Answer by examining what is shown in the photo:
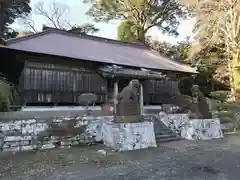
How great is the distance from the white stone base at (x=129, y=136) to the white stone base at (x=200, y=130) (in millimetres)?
2614

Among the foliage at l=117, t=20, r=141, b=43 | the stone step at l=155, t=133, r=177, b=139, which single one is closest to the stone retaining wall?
the stone step at l=155, t=133, r=177, b=139

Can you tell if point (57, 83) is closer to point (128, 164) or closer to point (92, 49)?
point (92, 49)

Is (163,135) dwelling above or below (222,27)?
below

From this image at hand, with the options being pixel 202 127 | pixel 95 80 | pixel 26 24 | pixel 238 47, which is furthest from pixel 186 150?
pixel 26 24

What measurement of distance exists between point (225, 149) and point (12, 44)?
10017mm

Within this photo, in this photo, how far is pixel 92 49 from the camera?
52.1 ft

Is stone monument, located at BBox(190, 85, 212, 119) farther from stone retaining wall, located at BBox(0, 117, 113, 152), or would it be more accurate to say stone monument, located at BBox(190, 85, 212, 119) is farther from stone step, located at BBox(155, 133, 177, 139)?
stone retaining wall, located at BBox(0, 117, 113, 152)

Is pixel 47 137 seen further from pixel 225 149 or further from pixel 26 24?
pixel 26 24

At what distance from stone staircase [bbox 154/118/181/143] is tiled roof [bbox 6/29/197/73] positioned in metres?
4.58

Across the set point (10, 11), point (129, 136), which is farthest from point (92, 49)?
point (10, 11)

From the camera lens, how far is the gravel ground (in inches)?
213

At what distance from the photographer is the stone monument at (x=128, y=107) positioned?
29.5ft

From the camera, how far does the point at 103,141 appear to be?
32.3 ft

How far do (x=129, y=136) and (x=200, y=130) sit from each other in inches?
156
